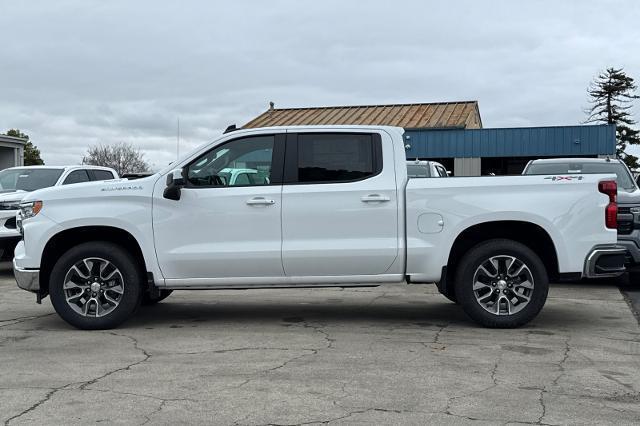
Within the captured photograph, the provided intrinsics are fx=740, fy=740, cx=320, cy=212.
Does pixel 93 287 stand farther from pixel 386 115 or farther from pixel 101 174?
pixel 386 115

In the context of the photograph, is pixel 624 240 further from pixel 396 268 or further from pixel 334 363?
pixel 334 363

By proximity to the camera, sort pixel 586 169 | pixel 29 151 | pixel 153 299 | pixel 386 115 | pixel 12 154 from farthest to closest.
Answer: pixel 29 151, pixel 386 115, pixel 12 154, pixel 586 169, pixel 153 299

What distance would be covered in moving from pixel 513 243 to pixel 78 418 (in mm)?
4557

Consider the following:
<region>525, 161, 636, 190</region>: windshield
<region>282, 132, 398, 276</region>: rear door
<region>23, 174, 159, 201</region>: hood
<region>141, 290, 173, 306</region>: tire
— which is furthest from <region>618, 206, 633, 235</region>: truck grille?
<region>23, 174, 159, 201</region>: hood

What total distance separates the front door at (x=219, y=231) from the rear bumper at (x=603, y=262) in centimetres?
307

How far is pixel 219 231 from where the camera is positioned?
7395mm

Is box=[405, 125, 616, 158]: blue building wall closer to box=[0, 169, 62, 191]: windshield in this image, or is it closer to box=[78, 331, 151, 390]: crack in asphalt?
box=[0, 169, 62, 191]: windshield

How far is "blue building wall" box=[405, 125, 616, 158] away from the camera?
1389 inches

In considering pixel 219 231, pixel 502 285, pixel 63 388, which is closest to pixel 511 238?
pixel 502 285

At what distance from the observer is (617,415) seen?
463 centimetres

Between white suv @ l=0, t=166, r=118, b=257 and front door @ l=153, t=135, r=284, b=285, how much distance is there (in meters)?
5.82

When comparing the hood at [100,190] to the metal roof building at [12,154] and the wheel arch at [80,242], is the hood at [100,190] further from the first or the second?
the metal roof building at [12,154]

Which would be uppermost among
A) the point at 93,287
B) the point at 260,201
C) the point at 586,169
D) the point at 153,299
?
the point at 586,169

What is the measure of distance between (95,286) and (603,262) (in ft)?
16.7
